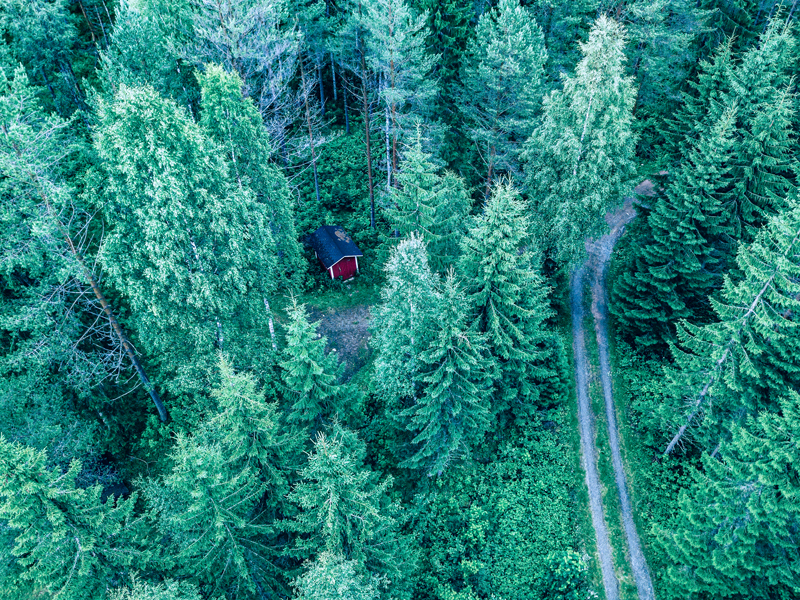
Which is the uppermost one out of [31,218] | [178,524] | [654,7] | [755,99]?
[654,7]

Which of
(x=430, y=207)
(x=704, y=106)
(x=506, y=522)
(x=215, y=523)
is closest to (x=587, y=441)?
(x=506, y=522)

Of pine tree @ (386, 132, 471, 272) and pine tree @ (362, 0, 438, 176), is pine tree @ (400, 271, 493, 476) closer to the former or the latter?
pine tree @ (386, 132, 471, 272)

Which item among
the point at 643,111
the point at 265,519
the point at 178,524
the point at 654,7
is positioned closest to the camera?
the point at 178,524

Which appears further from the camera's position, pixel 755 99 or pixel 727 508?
pixel 755 99

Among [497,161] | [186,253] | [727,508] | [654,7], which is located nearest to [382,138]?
[497,161]

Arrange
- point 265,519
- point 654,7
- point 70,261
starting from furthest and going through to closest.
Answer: point 654,7 → point 70,261 → point 265,519

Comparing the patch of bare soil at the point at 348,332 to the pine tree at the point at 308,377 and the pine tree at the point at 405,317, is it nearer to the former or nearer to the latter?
the pine tree at the point at 405,317

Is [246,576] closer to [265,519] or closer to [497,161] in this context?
[265,519]
